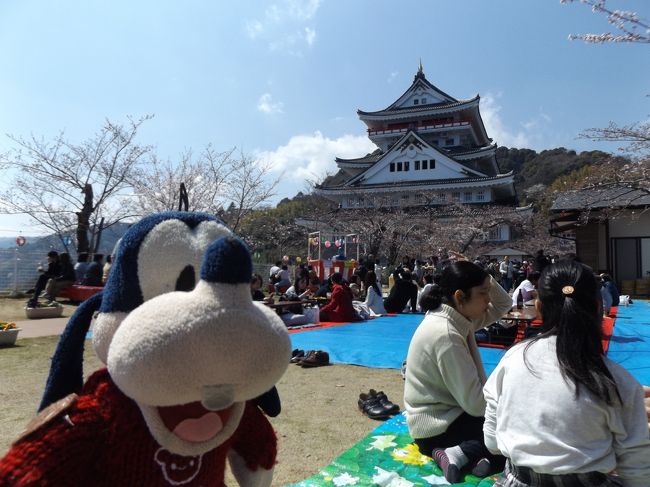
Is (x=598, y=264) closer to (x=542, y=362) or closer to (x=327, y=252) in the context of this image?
(x=327, y=252)

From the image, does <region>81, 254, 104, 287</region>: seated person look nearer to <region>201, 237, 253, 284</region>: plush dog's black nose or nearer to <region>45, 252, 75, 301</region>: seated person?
<region>45, 252, 75, 301</region>: seated person

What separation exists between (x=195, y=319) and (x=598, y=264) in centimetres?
1854

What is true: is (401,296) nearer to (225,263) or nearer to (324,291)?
(324,291)

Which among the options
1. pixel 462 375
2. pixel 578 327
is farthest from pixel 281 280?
pixel 578 327

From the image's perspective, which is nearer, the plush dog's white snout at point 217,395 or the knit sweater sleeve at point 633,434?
the plush dog's white snout at point 217,395

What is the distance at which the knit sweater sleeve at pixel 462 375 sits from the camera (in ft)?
8.45

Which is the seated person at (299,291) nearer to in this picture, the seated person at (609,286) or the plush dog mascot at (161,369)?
the seated person at (609,286)

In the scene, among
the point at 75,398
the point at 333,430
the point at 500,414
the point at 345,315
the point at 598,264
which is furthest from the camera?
the point at 598,264

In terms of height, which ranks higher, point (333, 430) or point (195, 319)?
point (195, 319)

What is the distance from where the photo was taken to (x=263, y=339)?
0.98 metres

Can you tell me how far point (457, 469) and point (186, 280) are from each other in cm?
209

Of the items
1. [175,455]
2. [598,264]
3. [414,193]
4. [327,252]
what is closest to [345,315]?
[175,455]

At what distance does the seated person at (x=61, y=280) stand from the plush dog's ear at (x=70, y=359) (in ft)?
36.1

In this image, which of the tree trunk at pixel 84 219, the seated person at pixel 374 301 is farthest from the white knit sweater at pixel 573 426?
the tree trunk at pixel 84 219
